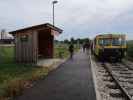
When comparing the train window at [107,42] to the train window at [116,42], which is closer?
the train window at [116,42]

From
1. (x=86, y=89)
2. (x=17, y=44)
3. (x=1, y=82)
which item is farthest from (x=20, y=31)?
(x=86, y=89)

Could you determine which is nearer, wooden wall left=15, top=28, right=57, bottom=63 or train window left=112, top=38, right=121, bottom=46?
wooden wall left=15, top=28, right=57, bottom=63

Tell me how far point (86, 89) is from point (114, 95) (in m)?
1.12

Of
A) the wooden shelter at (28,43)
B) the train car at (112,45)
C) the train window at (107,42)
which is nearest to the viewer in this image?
the wooden shelter at (28,43)

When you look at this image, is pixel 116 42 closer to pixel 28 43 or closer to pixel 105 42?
pixel 105 42

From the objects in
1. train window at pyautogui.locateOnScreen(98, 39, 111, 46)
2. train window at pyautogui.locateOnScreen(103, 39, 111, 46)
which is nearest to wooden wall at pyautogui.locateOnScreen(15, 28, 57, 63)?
train window at pyautogui.locateOnScreen(98, 39, 111, 46)

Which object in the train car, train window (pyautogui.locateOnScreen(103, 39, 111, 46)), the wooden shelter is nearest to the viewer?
the wooden shelter

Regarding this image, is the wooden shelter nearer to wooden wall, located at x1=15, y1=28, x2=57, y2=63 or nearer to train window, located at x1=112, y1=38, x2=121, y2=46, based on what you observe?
wooden wall, located at x1=15, y1=28, x2=57, y2=63

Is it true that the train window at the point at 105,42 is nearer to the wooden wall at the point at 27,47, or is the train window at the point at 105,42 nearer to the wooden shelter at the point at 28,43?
the wooden shelter at the point at 28,43

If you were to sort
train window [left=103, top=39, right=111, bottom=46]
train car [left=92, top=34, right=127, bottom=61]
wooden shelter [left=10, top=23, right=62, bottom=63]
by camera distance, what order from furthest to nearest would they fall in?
train window [left=103, top=39, right=111, bottom=46] < train car [left=92, top=34, right=127, bottom=61] < wooden shelter [left=10, top=23, right=62, bottom=63]

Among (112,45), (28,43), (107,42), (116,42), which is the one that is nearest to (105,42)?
(107,42)

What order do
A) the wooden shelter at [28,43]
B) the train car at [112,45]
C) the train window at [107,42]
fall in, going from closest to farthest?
the wooden shelter at [28,43] → the train car at [112,45] → the train window at [107,42]

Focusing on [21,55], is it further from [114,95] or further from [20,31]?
[114,95]

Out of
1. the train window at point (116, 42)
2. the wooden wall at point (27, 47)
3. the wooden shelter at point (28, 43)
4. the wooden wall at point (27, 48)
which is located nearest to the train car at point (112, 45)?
the train window at point (116, 42)
